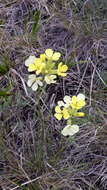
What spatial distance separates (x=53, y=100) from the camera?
1464 millimetres

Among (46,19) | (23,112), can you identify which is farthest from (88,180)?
(46,19)

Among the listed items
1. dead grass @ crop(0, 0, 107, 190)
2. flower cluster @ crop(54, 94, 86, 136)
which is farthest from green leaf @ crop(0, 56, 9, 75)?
flower cluster @ crop(54, 94, 86, 136)

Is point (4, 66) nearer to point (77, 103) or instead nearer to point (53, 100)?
point (53, 100)

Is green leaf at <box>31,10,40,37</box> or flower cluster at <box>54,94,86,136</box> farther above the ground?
green leaf at <box>31,10,40,37</box>

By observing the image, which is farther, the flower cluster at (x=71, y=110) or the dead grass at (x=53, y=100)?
the dead grass at (x=53, y=100)

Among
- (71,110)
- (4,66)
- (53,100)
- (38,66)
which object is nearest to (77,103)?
(71,110)

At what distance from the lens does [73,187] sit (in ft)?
4.08

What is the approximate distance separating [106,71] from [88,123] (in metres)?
0.31

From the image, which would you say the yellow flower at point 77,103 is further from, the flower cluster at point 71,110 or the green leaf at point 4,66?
the green leaf at point 4,66

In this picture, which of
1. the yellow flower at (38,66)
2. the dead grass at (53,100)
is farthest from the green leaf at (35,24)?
the yellow flower at (38,66)

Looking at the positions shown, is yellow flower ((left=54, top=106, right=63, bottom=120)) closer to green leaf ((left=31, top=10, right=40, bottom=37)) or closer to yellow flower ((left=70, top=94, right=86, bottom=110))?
yellow flower ((left=70, top=94, right=86, bottom=110))

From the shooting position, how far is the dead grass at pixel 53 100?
4.17 feet

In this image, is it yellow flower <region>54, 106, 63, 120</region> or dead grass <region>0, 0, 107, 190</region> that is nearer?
yellow flower <region>54, 106, 63, 120</region>

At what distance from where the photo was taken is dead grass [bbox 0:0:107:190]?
1.27 meters
